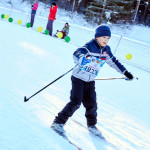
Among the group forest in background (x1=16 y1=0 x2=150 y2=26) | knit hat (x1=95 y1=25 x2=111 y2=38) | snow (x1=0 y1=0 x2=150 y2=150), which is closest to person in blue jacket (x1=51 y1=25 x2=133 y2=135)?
knit hat (x1=95 y1=25 x2=111 y2=38)

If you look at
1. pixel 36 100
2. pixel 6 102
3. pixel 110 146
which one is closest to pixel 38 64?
pixel 36 100

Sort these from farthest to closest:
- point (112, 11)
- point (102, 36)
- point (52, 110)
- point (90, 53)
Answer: point (112, 11) < point (52, 110) < point (102, 36) < point (90, 53)

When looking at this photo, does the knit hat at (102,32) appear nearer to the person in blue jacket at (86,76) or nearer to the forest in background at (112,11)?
the person in blue jacket at (86,76)

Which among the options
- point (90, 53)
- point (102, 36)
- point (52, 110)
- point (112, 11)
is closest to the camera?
point (90, 53)

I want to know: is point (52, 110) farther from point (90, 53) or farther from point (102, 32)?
point (102, 32)

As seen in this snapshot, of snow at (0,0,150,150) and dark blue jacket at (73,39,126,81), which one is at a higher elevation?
dark blue jacket at (73,39,126,81)

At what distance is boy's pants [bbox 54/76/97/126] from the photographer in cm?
281

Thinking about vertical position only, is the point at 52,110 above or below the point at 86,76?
below

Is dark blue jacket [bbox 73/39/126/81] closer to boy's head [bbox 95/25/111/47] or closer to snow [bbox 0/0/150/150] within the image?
boy's head [bbox 95/25/111/47]

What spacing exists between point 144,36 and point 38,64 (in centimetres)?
2365

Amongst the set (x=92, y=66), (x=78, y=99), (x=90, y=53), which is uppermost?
(x=90, y=53)

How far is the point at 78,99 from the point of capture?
9.24ft

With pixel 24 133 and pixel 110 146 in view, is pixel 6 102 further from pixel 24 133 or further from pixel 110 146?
pixel 110 146

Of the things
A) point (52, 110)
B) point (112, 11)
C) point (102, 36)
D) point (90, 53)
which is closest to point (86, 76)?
point (90, 53)
